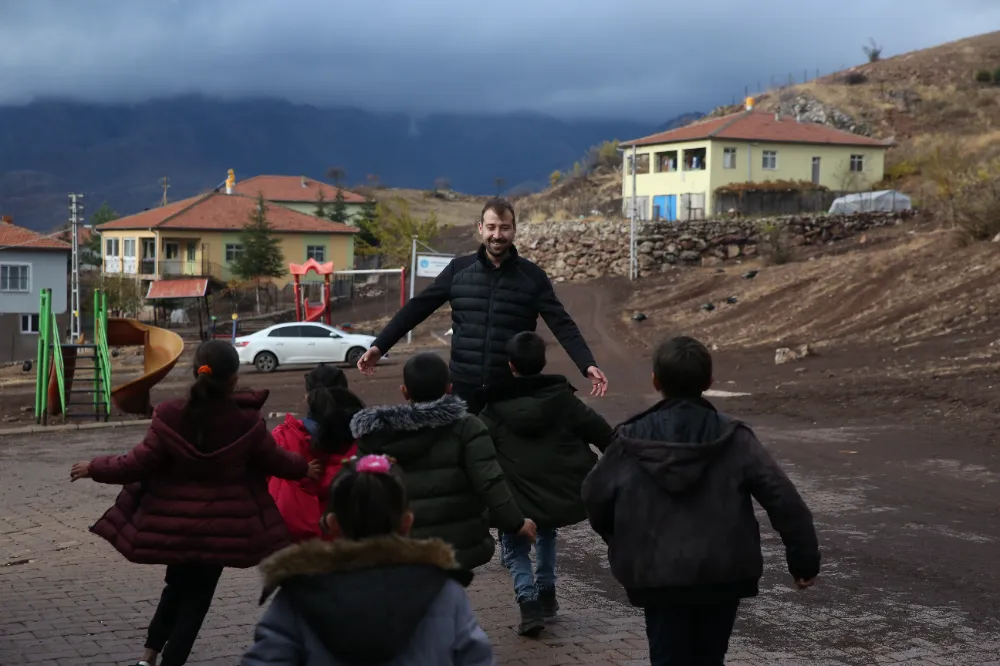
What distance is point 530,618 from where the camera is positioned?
662cm

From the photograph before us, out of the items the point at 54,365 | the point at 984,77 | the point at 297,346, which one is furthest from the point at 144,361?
the point at 984,77

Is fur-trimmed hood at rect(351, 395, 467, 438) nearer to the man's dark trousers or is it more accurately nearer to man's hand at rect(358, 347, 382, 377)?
the man's dark trousers

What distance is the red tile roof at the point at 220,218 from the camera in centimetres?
7744

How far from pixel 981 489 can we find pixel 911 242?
92.7ft

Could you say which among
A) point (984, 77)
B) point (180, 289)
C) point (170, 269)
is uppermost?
point (984, 77)

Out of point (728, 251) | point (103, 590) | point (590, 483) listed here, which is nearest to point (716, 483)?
point (590, 483)

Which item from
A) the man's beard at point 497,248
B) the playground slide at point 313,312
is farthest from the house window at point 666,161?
the man's beard at point 497,248

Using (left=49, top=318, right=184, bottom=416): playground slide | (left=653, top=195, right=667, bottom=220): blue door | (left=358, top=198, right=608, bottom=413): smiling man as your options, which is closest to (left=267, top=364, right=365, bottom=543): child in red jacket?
(left=358, top=198, right=608, bottom=413): smiling man

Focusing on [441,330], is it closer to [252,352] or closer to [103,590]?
[252,352]

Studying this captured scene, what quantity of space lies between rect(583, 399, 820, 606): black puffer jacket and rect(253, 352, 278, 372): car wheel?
31.9 metres

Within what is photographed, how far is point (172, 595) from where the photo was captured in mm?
5625

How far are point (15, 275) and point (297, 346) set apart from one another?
1352 inches

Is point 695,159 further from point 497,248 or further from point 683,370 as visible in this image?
point 683,370

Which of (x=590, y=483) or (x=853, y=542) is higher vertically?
(x=590, y=483)
